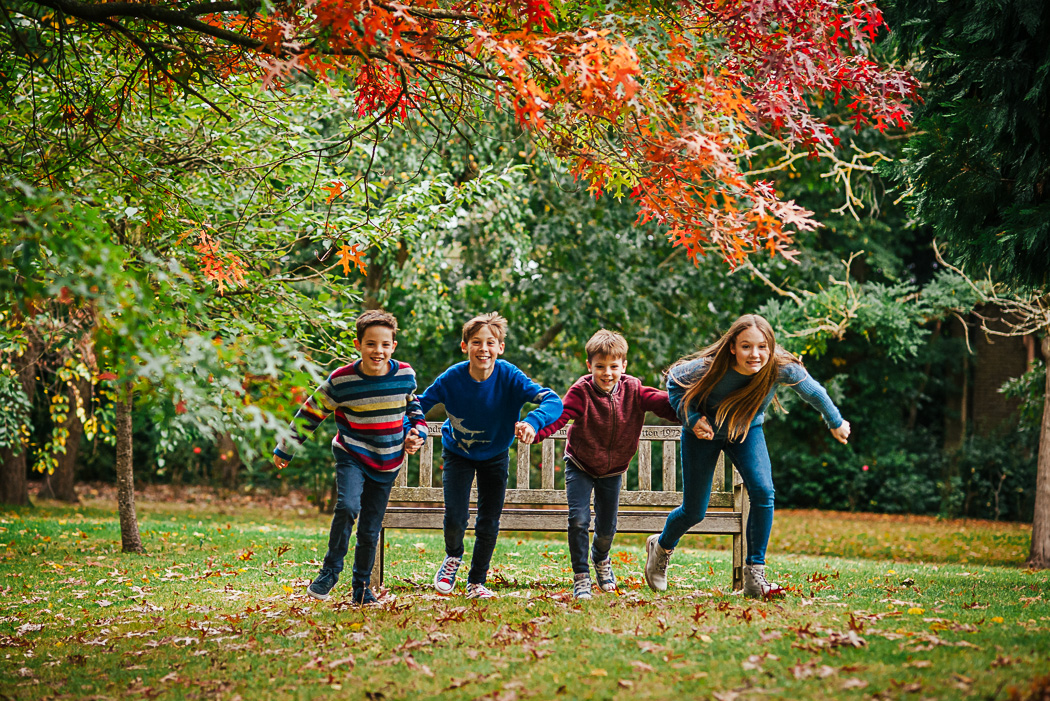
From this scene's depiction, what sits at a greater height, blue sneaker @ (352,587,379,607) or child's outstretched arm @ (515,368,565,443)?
child's outstretched arm @ (515,368,565,443)

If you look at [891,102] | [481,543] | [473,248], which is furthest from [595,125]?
[473,248]

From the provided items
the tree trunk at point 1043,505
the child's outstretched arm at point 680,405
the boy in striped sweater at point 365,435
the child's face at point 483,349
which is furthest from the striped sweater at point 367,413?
the tree trunk at point 1043,505

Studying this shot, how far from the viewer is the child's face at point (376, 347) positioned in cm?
466

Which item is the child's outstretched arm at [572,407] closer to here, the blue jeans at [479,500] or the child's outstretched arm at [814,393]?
the blue jeans at [479,500]

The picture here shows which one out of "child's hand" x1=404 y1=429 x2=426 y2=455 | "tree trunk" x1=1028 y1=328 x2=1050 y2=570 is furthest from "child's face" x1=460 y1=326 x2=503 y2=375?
"tree trunk" x1=1028 y1=328 x2=1050 y2=570

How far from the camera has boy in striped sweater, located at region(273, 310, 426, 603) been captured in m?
4.68

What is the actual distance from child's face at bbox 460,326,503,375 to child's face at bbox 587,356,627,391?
56cm

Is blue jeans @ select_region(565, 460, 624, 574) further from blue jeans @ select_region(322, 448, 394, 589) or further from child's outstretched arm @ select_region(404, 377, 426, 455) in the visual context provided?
blue jeans @ select_region(322, 448, 394, 589)

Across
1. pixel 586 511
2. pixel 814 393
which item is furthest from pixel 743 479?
pixel 586 511

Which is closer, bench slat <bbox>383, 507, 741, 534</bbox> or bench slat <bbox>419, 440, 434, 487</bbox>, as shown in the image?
bench slat <bbox>383, 507, 741, 534</bbox>

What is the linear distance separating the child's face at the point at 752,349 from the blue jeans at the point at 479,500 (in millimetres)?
1469

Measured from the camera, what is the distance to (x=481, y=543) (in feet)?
16.5

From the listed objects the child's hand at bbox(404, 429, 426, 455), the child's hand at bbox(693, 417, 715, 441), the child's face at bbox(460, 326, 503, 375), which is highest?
the child's face at bbox(460, 326, 503, 375)

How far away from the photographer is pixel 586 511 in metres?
5.01
